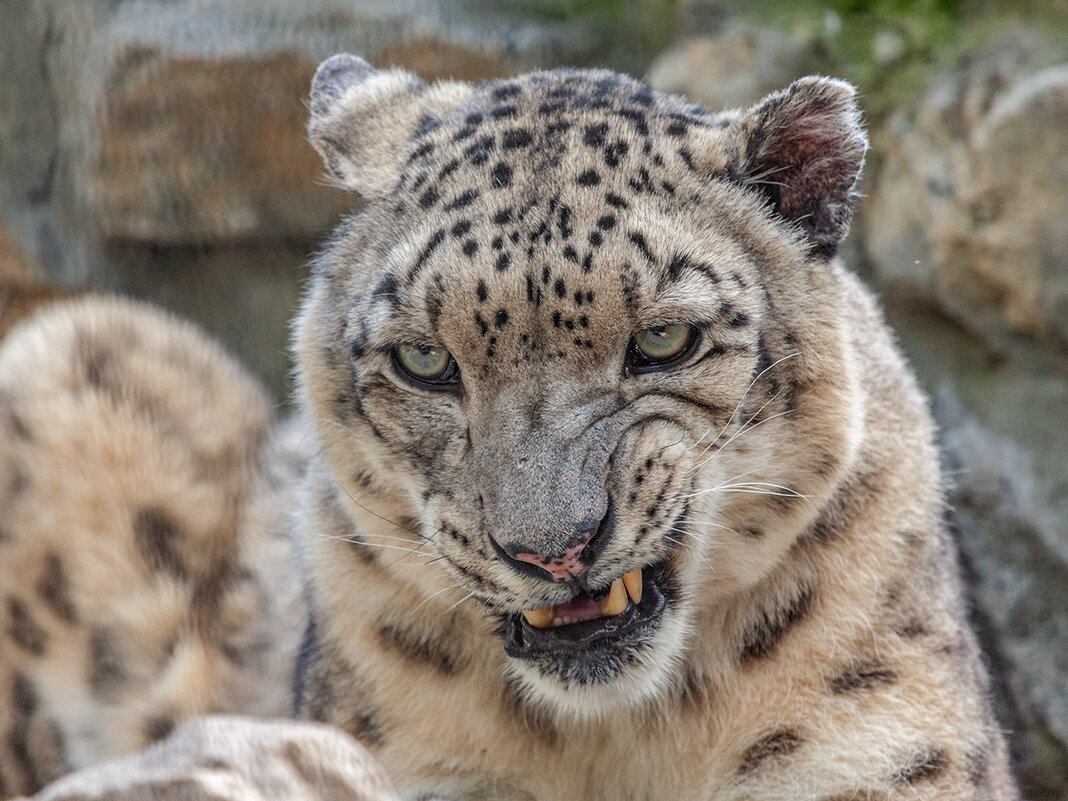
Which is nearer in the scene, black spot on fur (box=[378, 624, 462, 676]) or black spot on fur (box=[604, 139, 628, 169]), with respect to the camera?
black spot on fur (box=[604, 139, 628, 169])

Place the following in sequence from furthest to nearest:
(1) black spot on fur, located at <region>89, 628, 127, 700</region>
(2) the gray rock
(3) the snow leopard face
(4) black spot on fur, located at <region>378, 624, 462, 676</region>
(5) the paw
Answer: (2) the gray rock, (1) black spot on fur, located at <region>89, 628, 127, 700</region>, (4) black spot on fur, located at <region>378, 624, 462, 676</region>, (3) the snow leopard face, (5) the paw

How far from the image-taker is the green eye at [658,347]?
8.57 ft

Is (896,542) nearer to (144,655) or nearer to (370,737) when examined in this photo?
(370,737)

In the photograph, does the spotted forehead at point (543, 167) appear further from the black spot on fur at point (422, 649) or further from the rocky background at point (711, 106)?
the rocky background at point (711, 106)

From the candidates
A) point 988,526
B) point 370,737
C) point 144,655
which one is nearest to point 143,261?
point 144,655

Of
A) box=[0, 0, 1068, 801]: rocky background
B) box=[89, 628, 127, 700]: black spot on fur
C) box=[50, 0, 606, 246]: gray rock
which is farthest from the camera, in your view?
box=[50, 0, 606, 246]: gray rock

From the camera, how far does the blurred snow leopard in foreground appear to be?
8.47 feet

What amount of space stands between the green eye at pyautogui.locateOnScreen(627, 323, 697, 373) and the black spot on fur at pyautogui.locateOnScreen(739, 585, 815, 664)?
677 mm

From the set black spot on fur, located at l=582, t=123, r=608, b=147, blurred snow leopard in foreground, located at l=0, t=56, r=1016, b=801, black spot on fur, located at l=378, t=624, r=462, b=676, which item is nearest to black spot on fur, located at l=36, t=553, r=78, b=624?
blurred snow leopard in foreground, located at l=0, t=56, r=1016, b=801

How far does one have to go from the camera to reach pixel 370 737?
3113 mm

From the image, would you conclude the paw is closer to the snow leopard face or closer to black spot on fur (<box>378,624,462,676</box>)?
the snow leopard face

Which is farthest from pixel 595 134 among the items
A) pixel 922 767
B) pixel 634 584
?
pixel 922 767

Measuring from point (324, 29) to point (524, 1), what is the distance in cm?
78

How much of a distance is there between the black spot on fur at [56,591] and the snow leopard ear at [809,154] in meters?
2.68
